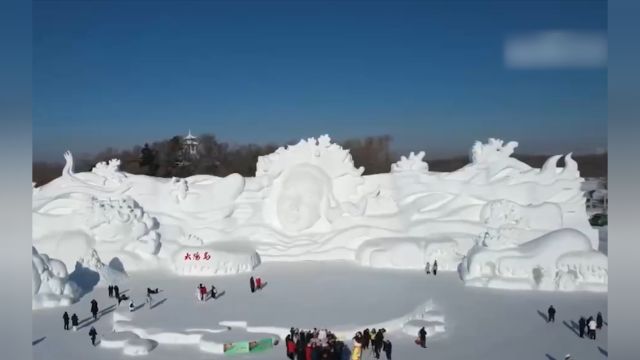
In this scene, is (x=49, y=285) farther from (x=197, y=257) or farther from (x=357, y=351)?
(x=357, y=351)

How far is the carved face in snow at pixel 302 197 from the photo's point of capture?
74.2 feet

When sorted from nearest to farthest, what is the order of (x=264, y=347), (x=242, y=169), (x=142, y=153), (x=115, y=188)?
(x=264, y=347) < (x=115, y=188) < (x=142, y=153) < (x=242, y=169)

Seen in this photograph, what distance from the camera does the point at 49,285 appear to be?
16.2 m

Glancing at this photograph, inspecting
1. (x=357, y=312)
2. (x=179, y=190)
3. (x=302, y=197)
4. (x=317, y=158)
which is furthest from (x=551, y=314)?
(x=179, y=190)

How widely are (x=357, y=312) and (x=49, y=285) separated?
320 inches

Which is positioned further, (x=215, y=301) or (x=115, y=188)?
(x=115, y=188)

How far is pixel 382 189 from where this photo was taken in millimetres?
22688

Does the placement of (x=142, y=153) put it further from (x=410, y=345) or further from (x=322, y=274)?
(x=410, y=345)

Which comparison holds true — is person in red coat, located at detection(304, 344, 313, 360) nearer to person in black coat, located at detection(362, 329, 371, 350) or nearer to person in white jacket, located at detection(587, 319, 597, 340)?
person in black coat, located at detection(362, 329, 371, 350)

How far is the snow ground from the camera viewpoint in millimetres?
12375

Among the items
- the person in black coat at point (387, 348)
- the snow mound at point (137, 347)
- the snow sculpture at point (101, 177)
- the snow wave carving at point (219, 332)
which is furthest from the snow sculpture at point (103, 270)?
the person in black coat at point (387, 348)

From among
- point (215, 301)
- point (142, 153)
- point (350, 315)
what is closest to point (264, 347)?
point (350, 315)

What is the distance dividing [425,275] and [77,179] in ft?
Result: 42.2

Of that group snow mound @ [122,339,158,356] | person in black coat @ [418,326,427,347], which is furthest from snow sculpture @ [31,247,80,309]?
person in black coat @ [418,326,427,347]
